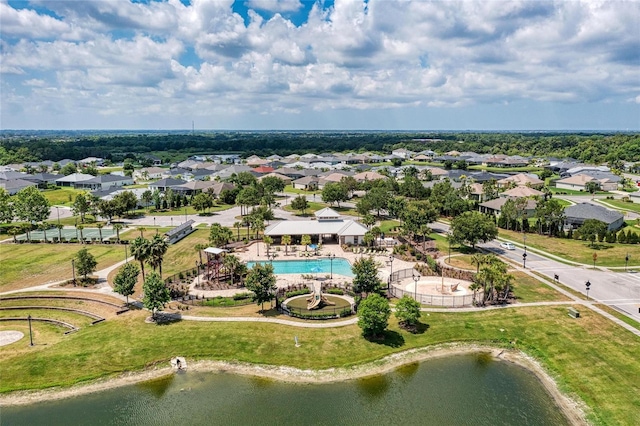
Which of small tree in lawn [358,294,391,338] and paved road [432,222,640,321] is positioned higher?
small tree in lawn [358,294,391,338]

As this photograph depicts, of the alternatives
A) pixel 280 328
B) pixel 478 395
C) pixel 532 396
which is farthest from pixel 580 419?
pixel 280 328

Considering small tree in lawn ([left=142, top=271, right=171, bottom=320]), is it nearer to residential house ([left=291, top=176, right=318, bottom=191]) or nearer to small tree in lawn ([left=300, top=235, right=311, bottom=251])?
small tree in lawn ([left=300, top=235, right=311, bottom=251])

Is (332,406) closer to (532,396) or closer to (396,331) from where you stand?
(396,331)

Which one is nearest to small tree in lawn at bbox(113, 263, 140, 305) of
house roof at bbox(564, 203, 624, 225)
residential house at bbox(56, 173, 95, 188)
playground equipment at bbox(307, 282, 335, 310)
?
playground equipment at bbox(307, 282, 335, 310)

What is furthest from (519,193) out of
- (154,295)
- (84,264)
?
(84,264)

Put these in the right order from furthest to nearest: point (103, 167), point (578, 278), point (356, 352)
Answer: point (103, 167)
point (578, 278)
point (356, 352)

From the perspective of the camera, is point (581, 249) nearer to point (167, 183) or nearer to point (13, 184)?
point (167, 183)

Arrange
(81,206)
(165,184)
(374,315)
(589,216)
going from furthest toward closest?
(165,184)
(81,206)
(589,216)
(374,315)
